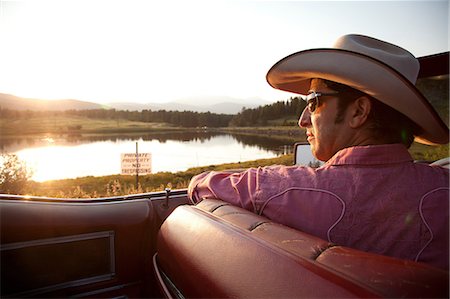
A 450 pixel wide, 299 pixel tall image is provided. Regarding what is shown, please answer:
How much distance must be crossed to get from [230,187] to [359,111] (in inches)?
28.2

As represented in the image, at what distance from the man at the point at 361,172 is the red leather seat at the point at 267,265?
0.47ft

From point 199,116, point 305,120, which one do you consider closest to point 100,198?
point 305,120

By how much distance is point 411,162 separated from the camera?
4.34 feet

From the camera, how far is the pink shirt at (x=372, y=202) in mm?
1155

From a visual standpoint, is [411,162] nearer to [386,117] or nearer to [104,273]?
[386,117]

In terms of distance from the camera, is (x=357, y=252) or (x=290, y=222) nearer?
(x=357, y=252)

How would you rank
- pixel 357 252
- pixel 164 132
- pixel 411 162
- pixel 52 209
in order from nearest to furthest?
pixel 357 252 < pixel 411 162 < pixel 52 209 < pixel 164 132

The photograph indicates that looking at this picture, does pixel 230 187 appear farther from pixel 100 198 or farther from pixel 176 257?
pixel 100 198

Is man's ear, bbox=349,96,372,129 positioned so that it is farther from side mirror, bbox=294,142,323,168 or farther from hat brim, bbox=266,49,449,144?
side mirror, bbox=294,142,323,168

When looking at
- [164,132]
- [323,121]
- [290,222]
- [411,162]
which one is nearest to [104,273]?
[290,222]

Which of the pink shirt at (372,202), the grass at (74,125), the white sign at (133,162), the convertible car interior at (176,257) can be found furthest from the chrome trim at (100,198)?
the grass at (74,125)

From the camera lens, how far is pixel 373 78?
53.6 inches

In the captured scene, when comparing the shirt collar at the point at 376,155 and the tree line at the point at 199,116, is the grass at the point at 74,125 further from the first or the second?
the shirt collar at the point at 376,155

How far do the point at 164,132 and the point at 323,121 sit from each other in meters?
139
